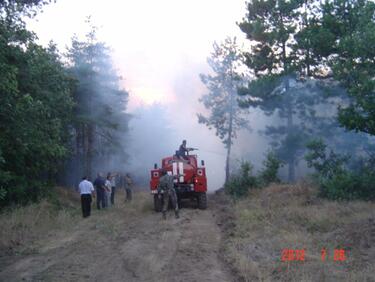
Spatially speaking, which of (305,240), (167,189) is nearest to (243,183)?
(167,189)

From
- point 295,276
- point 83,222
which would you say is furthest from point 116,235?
point 295,276

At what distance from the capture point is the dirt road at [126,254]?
8.23 meters

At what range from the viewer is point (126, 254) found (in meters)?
9.90

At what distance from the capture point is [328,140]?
102 ft

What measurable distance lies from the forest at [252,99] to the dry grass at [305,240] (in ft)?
11.7

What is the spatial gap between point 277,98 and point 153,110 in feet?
104

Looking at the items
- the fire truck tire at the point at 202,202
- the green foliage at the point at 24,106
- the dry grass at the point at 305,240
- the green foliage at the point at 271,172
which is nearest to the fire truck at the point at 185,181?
the fire truck tire at the point at 202,202

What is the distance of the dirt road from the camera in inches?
324

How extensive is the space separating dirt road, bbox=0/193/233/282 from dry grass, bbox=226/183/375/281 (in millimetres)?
631

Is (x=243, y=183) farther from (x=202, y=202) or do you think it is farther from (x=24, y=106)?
(x=24, y=106)
